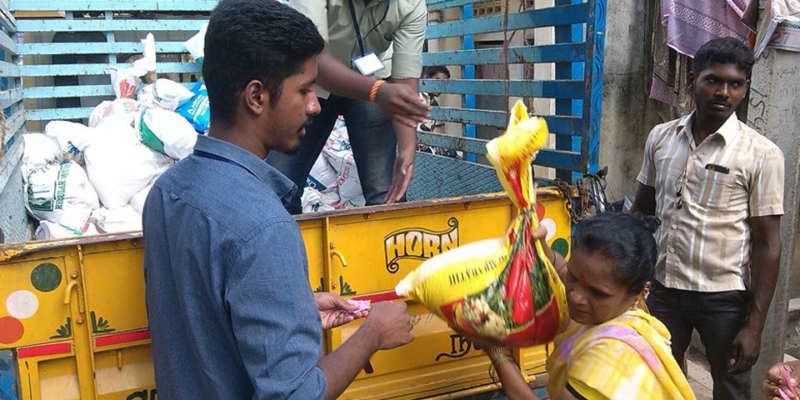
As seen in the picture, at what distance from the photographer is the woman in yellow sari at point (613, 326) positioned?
58.6 inches

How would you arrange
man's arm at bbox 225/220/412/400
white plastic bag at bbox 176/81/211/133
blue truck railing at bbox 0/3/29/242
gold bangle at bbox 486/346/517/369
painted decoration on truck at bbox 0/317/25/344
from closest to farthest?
man's arm at bbox 225/220/412/400, painted decoration on truck at bbox 0/317/25/344, gold bangle at bbox 486/346/517/369, blue truck railing at bbox 0/3/29/242, white plastic bag at bbox 176/81/211/133

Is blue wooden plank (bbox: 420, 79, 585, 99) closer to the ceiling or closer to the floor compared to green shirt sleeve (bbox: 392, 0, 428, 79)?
closer to the floor

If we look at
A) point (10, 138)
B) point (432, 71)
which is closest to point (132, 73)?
point (10, 138)

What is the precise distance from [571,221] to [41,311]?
158 centimetres

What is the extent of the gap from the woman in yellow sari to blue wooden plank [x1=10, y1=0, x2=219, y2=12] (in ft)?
15.6

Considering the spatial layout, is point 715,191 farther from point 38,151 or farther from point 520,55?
point 38,151

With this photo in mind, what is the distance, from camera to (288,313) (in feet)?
3.94

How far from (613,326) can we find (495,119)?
2082 millimetres

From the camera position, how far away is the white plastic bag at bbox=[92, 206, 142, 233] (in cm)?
384

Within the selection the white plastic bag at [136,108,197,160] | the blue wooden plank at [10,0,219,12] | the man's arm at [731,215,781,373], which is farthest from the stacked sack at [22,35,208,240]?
the man's arm at [731,215,781,373]

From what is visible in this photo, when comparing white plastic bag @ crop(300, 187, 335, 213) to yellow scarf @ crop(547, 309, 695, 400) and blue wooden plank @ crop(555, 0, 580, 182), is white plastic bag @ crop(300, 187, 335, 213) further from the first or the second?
yellow scarf @ crop(547, 309, 695, 400)

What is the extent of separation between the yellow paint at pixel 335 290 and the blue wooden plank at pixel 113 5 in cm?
423

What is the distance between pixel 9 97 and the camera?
388 centimetres

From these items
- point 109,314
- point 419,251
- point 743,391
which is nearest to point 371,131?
point 419,251
